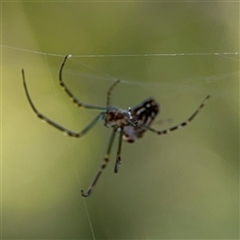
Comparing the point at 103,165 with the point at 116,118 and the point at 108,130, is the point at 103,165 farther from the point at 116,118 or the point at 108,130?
the point at 108,130

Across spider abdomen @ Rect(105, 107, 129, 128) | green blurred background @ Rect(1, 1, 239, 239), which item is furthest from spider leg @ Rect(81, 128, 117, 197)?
green blurred background @ Rect(1, 1, 239, 239)

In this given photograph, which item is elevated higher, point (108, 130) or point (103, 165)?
point (108, 130)

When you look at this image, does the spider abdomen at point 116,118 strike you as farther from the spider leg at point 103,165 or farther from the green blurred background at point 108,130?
the green blurred background at point 108,130

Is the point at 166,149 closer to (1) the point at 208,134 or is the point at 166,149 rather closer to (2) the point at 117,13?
(1) the point at 208,134

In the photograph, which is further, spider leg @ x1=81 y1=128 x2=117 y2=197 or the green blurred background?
the green blurred background

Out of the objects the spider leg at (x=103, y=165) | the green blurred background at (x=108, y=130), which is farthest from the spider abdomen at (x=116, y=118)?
the green blurred background at (x=108, y=130)

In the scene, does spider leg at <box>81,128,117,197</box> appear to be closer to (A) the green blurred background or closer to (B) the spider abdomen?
(B) the spider abdomen

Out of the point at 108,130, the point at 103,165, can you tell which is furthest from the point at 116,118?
the point at 108,130

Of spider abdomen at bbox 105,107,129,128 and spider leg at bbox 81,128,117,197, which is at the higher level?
spider abdomen at bbox 105,107,129,128
